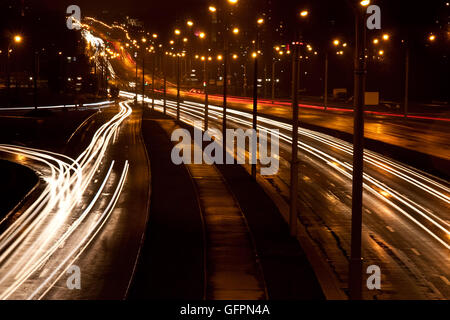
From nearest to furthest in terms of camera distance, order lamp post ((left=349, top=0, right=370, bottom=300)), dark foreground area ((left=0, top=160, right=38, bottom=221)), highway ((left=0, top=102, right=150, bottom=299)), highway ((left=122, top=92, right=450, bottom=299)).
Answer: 1. lamp post ((left=349, top=0, right=370, bottom=300))
2. highway ((left=0, top=102, right=150, bottom=299))
3. highway ((left=122, top=92, right=450, bottom=299))
4. dark foreground area ((left=0, top=160, right=38, bottom=221))

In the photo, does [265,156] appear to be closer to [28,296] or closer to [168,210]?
[168,210]

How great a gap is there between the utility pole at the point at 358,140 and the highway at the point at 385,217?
401cm

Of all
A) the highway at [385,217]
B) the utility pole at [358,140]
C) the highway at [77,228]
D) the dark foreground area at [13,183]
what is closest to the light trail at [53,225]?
the highway at [77,228]

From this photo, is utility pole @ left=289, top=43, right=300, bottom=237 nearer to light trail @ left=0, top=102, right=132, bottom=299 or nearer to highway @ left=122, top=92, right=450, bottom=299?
highway @ left=122, top=92, right=450, bottom=299

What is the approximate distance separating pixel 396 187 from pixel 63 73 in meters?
99.6

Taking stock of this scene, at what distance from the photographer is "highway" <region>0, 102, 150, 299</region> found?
1791cm

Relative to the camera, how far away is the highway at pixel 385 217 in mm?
18828

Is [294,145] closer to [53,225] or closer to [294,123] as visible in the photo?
[294,123]

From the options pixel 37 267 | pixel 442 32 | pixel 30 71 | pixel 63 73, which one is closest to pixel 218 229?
pixel 37 267

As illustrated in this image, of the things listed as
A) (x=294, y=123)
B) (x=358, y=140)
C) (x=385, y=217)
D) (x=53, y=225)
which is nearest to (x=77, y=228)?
(x=53, y=225)

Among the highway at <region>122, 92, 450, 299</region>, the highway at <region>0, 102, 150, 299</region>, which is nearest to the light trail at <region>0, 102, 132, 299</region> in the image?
the highway at <region>0, 102, 150, 299</region>

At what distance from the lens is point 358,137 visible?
12695 mm

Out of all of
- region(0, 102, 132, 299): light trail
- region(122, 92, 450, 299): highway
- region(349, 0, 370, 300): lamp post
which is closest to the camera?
region(349, 0, 370, 300): lamp post

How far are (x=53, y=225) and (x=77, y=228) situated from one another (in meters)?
1.00
